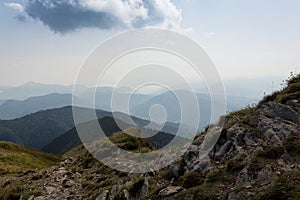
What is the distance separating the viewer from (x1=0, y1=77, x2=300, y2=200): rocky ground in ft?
37.1

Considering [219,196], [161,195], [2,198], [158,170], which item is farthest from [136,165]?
[2,198]

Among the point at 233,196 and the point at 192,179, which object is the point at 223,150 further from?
the point at 233,196

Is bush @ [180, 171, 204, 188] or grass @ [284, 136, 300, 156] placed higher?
grass @ [284, 136, 300, 156]

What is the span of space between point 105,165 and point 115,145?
4.87 metres

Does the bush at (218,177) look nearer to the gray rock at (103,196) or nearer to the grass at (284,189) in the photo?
the grass at (284,189)

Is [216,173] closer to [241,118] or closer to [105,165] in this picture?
[241,118]

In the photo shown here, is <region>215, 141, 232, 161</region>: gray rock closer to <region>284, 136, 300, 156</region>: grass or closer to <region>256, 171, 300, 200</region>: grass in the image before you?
<region>284, 136, 300, 156</region>: grass

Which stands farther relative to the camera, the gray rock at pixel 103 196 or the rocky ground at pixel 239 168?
the gray rock at pixel 103 196

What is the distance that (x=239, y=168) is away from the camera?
1292 centimetres

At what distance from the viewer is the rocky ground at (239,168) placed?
11297 millimetres

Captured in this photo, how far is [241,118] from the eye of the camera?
1730 centimetres

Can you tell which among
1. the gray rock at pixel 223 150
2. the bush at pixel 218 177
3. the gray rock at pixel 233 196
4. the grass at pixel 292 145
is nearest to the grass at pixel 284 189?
the gray rock at pixel 233 196

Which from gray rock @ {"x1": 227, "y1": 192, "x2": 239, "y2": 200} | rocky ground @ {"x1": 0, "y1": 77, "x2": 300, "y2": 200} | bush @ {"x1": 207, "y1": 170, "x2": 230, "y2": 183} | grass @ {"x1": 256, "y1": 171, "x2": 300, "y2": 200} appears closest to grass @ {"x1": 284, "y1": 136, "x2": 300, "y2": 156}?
rocky ground @ {"x1": 0, "y1": 77, "x2": 300, "y2": 200}

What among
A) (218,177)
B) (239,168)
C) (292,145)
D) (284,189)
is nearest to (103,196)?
(218,177)
